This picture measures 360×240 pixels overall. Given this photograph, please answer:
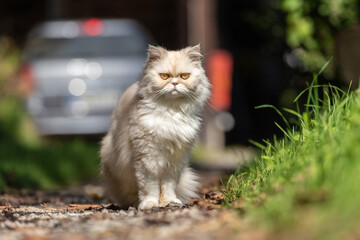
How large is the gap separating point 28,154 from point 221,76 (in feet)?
18.6

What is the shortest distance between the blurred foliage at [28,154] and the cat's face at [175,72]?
2576 millimetres

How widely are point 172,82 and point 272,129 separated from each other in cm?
733

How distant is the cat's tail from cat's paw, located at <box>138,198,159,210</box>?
0.37 metres

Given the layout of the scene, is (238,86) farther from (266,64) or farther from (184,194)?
(184,194)

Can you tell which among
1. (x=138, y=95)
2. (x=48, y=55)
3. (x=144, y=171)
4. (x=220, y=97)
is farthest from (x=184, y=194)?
(x=220, y=97)

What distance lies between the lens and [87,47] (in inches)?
432

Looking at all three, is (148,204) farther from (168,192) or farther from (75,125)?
(75,125)

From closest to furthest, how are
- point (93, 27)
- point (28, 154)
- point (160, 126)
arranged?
1. point (160, 126)
2. point (28, 154)
3. point (93, 27)

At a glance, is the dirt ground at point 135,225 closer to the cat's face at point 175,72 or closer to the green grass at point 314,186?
the green grass at point 314,186

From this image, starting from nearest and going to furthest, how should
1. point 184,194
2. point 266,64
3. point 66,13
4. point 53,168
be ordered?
1. point 184,194
2. point 53,168
3. point 266,64
4. point 66,13

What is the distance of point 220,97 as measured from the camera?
1317cm

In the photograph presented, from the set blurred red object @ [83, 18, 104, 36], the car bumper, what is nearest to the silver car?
the car bumper

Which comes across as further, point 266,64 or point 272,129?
point 266,64

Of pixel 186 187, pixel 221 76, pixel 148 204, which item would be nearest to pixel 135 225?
pixel 148 204
